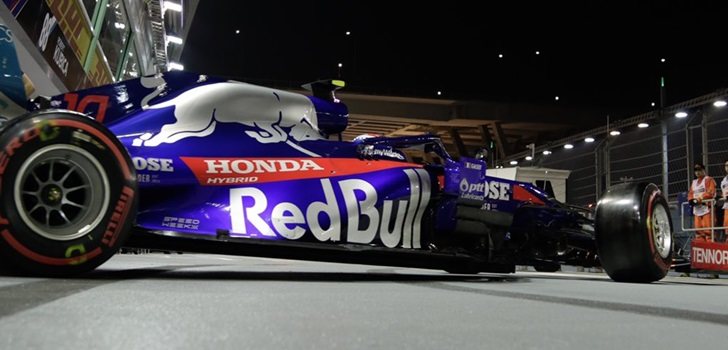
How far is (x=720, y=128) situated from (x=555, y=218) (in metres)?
4.68

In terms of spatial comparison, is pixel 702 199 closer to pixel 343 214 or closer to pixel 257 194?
pixel 343 214

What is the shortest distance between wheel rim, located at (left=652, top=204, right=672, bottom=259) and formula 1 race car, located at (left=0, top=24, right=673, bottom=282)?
1 centimetres

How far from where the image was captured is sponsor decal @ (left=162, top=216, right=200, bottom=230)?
136 inches

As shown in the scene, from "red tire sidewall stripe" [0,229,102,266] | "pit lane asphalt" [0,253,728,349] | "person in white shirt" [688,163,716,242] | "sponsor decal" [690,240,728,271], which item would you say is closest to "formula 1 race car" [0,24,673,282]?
"red tire sidewall stripe" [0,229,102,266]

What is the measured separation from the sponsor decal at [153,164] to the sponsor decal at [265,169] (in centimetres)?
10

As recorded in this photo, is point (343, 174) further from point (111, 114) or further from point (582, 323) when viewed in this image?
point (582, 323)

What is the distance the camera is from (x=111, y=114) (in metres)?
3.84

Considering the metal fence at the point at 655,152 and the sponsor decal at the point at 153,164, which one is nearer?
the sponsor decal at the point at 153,164

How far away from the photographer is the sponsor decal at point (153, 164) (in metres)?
3.47

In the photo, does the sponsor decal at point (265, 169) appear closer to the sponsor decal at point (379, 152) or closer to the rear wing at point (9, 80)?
the sponsor decal at point (379, 152)

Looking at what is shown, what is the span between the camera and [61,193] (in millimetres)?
2965

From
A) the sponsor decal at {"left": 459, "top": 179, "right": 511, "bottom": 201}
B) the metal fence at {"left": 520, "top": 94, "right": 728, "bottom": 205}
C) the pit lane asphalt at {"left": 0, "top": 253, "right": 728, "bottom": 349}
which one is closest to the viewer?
the pit lane asphalt at {"left": 0, "top": 253, "right": 728, "bottom": 349}

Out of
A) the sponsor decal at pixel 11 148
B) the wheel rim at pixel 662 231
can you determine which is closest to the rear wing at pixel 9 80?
the sponsor decal at pixel 11 148

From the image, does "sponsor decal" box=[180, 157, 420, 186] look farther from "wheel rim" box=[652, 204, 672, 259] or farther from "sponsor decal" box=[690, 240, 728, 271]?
"sponsor decal" box=[690, 240, 728, 271]
